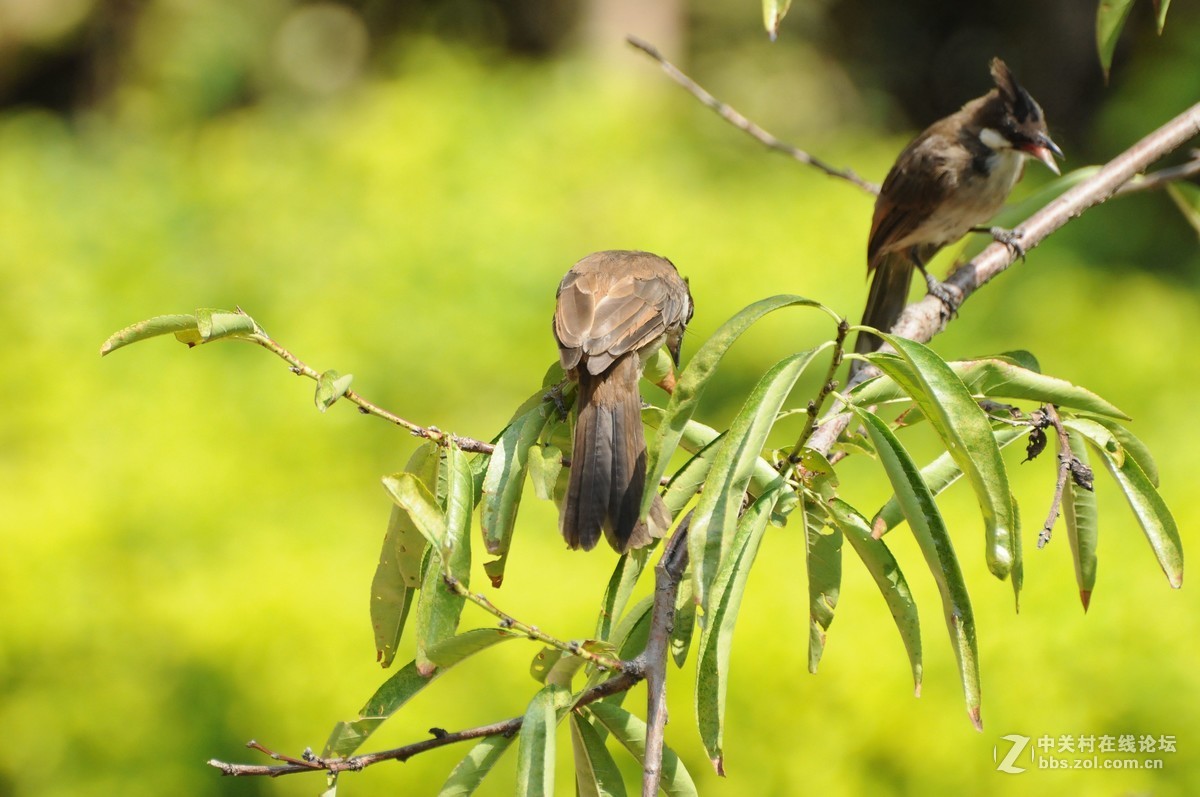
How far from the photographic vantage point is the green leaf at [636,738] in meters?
1.51

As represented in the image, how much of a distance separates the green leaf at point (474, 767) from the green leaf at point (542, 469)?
332 mm

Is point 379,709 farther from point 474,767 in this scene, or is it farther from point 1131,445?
point 1131,445

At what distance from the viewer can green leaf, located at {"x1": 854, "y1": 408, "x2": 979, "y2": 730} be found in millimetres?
1353

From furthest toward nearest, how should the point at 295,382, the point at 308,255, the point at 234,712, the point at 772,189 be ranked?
the point at 772,189, the point at 308,255, the point at 295,382, the point at 234,712

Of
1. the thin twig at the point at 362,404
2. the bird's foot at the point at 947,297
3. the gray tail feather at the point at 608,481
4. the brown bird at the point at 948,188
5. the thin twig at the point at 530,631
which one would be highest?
the brown bird at the point at 948,188

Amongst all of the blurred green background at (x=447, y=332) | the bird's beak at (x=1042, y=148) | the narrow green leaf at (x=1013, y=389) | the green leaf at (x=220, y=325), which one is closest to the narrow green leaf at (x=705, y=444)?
the narrow green leaf at (x=1013, y=389)

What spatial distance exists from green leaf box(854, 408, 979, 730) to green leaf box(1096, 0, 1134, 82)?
3.48ft

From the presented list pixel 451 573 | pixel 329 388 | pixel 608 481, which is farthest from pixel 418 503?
pixel 608 481

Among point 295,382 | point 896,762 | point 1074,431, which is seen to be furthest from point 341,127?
point 1074,431

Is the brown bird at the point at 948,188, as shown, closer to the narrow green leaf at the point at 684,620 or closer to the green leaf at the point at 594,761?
the narrow green leaf at the point at 684,620

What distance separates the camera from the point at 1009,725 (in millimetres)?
3381

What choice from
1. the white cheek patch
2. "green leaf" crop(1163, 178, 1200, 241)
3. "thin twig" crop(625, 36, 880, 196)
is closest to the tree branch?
"green leaf" crop(1163, 178, 1200, 241)

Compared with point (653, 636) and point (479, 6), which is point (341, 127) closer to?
point (479, 6)

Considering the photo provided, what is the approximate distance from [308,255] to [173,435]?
1.85 m
